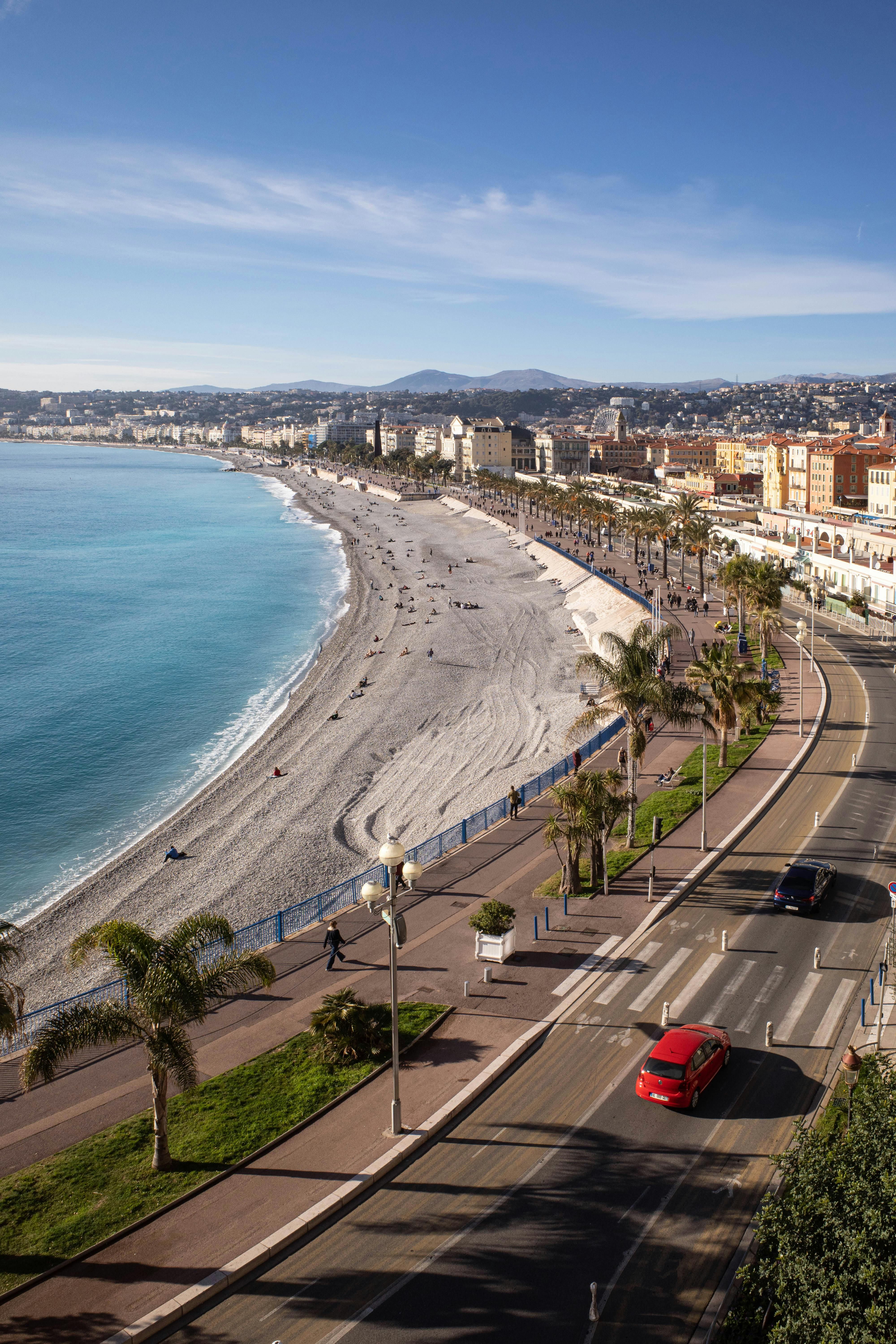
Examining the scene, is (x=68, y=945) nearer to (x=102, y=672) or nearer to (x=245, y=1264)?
(x=245, y=1264)

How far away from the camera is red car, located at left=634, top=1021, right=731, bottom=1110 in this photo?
15.7 metres

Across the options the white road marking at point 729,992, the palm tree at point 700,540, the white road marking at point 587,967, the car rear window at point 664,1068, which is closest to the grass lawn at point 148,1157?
the white road marking at point 587,967

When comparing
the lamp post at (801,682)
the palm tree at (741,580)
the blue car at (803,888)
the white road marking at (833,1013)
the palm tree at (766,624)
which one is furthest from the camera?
the palm tree at (741,580)

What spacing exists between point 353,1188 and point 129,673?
5401 cm

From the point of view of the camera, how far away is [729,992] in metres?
19.7

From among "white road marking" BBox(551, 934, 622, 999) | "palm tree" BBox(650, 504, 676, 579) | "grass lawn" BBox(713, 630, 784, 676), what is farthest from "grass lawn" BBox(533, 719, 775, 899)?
"palm tree" BBox(650, 504, 676, 579)

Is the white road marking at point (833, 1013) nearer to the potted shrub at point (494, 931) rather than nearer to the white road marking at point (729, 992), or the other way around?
the white road marking at point (729, 992)

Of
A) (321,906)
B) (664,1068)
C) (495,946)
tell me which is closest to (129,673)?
(321,906)

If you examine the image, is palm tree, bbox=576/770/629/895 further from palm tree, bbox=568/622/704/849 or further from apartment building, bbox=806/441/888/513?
apartment building, bbox=806/441/888/513

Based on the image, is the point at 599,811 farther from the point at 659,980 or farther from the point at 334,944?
the point at 334,944

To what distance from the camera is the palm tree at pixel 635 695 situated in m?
27.1

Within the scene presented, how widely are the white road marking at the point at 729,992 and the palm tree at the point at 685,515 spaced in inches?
2367

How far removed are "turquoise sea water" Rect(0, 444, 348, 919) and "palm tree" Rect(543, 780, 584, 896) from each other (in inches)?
757

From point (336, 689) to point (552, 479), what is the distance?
136604 millimetres
